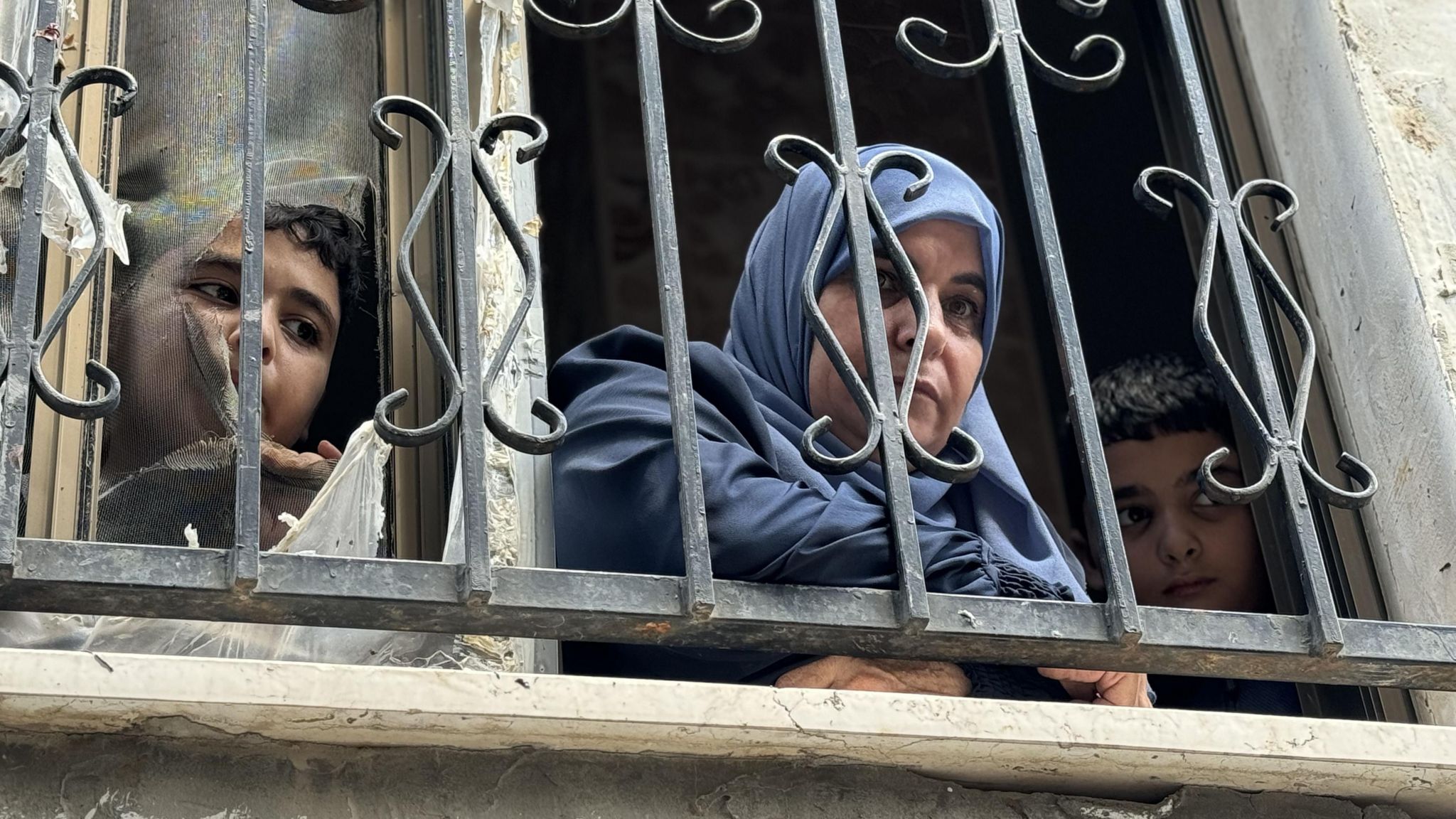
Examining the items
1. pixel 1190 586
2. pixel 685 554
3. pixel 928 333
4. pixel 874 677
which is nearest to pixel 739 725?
pixel 685 554

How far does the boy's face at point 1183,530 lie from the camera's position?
3533 mm

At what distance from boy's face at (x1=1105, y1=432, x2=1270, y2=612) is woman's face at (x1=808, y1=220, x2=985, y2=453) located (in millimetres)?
809

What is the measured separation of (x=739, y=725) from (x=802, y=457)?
60cm

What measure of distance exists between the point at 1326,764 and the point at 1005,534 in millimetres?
666

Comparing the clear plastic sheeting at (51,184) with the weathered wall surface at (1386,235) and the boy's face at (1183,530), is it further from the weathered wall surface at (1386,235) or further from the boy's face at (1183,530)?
the boy's face at (1183,530)

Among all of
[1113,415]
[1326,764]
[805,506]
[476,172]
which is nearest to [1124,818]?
[1326,764]

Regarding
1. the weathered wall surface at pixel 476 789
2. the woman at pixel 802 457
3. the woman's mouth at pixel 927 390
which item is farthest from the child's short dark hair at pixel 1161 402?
the weathered wall surface at pixel 476 789

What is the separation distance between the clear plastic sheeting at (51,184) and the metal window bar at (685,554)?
0.21 metres

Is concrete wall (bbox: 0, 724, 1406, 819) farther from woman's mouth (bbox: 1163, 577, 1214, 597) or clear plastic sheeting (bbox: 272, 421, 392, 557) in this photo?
woman's mouth (bbox: 1163, 577, 1214, 597)

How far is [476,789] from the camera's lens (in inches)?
79.3

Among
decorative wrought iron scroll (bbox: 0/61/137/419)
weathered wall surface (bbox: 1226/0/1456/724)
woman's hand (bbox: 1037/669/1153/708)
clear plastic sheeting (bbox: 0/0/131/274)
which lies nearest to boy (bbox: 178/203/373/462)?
clear plastic sheeting (bbox: 0/0/131/274)

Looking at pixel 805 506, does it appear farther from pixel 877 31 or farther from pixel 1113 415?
pixel 877 31

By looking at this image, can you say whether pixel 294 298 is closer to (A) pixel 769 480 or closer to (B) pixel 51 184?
(B) pixel 51 184

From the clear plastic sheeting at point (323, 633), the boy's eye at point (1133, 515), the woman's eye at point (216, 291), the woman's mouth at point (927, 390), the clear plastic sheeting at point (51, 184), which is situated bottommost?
the clear plastic sheeting at point (323, 633)
